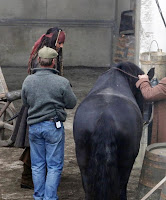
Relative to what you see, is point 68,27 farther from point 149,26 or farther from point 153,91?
point 153,91

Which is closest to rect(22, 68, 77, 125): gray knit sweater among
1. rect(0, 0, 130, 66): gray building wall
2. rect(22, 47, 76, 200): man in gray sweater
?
rect(22, 47, 76, 200): man in gray sweater

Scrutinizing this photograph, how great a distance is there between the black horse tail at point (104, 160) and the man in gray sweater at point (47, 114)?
0.76m

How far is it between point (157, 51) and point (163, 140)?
1475 millimetres

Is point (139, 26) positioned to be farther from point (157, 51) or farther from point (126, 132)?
point (126, 132)

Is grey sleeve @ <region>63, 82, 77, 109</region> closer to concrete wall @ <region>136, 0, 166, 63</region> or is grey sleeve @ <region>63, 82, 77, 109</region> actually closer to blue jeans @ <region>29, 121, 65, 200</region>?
blue jeans @ <region>29, 121, 65, 200</region>

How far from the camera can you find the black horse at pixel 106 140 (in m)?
4.76

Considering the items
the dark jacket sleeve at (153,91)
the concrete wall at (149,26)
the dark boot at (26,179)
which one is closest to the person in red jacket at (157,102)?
the dark jacket sleeve at (153,91)

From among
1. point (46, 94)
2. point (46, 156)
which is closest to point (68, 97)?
point (46, 94)

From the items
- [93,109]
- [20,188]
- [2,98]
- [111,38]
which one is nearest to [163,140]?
[93,109]

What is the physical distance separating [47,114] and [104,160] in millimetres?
953

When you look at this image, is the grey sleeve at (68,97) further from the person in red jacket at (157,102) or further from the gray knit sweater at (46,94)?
the person in red jacket at (157,102)

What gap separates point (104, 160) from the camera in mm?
4773

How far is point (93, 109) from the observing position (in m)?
4.89

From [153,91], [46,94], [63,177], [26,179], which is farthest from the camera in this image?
[63,177]
